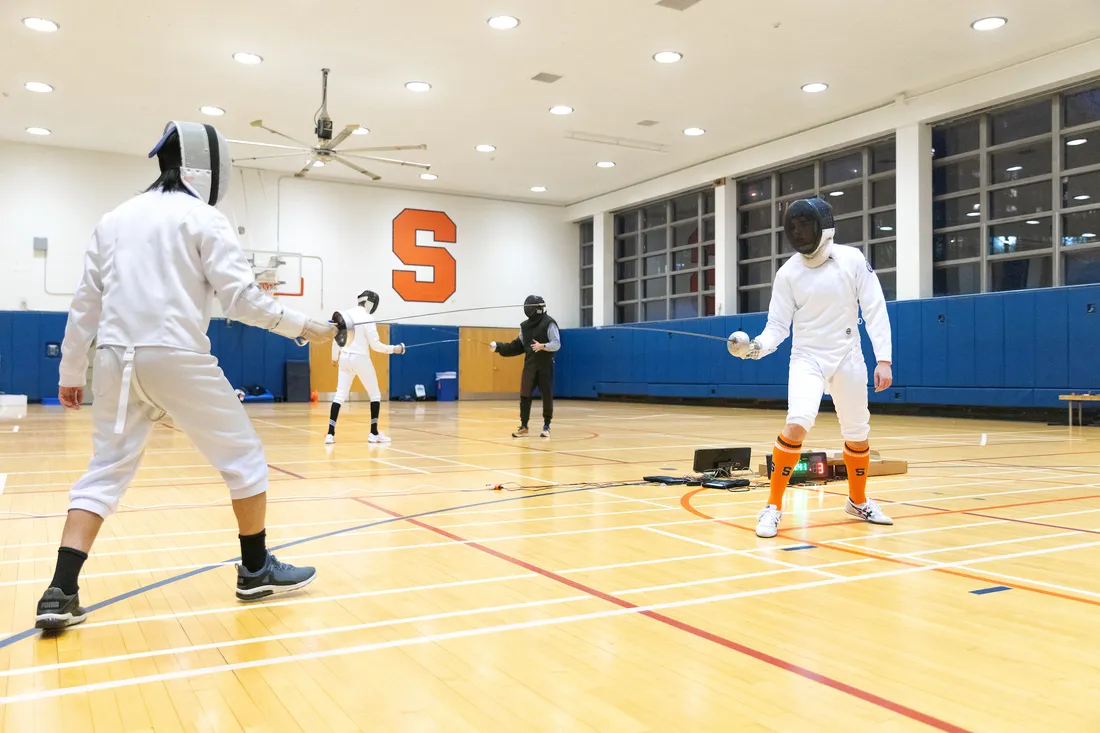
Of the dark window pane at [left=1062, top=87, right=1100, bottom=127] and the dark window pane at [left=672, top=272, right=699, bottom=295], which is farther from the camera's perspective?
the dark window pane at [left=672, top=272, right=699, bottom=295]

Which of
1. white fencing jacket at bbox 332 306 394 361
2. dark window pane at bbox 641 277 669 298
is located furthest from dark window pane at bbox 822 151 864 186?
white fencing jacket at bbox 332 306 394 361

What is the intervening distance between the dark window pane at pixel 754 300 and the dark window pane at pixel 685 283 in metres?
1.29

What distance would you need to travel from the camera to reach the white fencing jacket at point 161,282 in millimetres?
2729

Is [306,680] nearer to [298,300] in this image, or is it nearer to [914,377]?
[914,377]

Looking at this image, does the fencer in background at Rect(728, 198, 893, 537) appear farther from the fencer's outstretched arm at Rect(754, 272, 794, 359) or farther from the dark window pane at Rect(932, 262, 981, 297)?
the dark window pane at Rect(932, 262, 981, 297)

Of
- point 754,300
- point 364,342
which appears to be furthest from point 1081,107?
point 364,342

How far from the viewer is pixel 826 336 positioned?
172 inches

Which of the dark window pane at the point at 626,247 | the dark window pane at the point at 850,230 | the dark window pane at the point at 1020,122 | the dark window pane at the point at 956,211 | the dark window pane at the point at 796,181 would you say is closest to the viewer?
the dark window pane at the point at 1020,122

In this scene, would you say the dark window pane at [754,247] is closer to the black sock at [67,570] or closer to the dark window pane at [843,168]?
the dark window pane at [843,168]

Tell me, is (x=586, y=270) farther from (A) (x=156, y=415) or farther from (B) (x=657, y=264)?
(A) (x=156, y=415)

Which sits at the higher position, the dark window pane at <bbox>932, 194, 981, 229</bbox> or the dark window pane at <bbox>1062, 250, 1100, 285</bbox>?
the dark window pane at <bbox>932, 194, 981, 229</bbox>

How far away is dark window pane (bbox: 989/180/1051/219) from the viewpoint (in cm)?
1267

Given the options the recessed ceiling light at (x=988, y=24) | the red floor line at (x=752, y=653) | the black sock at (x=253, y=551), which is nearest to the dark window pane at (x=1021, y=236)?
the recessed ceiling light at (x=988, y=24)

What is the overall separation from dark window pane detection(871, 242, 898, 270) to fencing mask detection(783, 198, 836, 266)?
1106 cm
